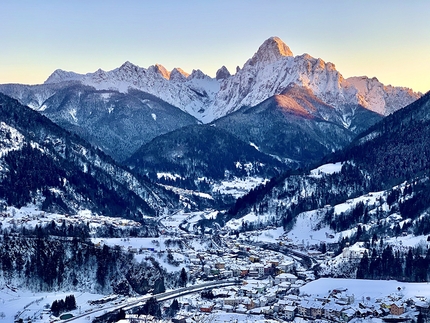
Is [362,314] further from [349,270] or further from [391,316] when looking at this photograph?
[349,270]

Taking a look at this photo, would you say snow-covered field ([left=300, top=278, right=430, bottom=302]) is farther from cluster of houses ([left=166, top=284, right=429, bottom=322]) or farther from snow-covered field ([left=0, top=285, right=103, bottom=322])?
snow-covered field ([left=0, top=285, right=103, bottom=322])

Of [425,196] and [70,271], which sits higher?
[425,196]

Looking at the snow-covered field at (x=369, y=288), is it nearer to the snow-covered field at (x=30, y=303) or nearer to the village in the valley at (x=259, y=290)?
the village in the valley at (x=259, y=290)

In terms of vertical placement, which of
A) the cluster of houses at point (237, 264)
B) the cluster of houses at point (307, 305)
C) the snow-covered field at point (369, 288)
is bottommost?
the cluster of houses at point (307, 305)

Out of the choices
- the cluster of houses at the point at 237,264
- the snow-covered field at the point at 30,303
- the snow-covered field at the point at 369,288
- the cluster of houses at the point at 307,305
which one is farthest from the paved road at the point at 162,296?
the snow-covered field at the point at 369,288

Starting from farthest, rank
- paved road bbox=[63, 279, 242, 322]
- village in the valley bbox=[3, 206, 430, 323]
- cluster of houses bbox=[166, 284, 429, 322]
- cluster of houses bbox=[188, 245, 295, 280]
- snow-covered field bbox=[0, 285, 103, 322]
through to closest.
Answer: cluster of houses bbox=[188, 245, 295, 280], paved road bbox=[63, 279, 242, 322], snow-covered field bbox=[0, 285, 103, 322], village in the valley bbox=[3, 206, 430, 323], cluster of houses bbox=[166, 284, 429, 322]

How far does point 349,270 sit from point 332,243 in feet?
121

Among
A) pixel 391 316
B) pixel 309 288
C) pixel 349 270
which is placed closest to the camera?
pixel 391 316

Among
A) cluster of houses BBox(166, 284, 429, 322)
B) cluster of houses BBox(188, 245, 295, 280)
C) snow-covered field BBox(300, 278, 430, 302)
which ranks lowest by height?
cluster of houses BBox(166, 284, 429, 322)

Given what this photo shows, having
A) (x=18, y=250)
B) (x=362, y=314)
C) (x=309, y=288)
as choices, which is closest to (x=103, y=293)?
(x=18, y=250)

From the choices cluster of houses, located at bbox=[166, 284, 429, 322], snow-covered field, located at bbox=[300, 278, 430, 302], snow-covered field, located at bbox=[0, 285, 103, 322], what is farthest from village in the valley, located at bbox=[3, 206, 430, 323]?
snow-covered field, located at bbox=[0, 285, 103, 322]

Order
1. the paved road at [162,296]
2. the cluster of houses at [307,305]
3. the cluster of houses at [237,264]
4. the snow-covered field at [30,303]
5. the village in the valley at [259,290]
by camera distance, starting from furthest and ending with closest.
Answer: the cluster of houses at [237,264], the paved road at [162,296], the snow-covered field at [30,303], the village in the valley at [259,290], the cluster of houses at [307,305]

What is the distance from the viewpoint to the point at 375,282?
130 m

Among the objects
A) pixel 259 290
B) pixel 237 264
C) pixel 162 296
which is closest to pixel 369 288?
pixel 259 290
